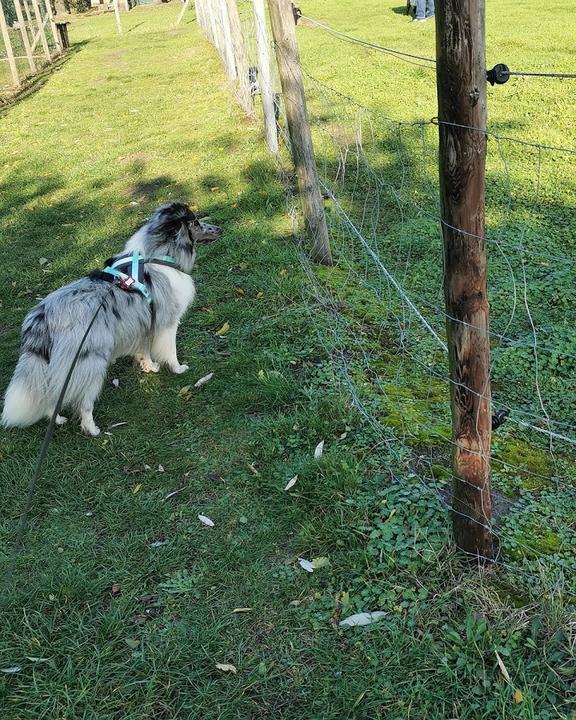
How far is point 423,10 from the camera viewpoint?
14.4 meters

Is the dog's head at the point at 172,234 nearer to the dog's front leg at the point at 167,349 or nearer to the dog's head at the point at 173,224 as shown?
the dog's head at the point at 173,224

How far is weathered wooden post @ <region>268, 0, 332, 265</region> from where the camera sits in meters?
4.71

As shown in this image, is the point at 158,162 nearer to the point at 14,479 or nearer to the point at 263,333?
the point at 263,333

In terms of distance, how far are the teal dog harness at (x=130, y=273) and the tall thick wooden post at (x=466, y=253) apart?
7.27 feet

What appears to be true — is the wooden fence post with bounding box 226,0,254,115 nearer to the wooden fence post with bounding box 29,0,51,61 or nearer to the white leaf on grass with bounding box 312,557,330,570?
the white leaf on grass with bounding box 312,557,330,570

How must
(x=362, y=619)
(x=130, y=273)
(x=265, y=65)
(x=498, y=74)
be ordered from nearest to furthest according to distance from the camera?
(x=498, y=74)
(x=362, y=619)
(x=130, y=273)
(x=265, y=65)

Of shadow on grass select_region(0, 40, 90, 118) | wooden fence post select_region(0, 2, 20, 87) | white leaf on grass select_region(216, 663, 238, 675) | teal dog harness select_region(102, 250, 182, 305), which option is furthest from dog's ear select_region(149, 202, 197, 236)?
wooden fence post select_region(0, 2, 20, 87)

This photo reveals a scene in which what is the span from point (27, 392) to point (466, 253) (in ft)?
8.56

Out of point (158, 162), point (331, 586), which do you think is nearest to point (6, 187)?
point (158, 162)

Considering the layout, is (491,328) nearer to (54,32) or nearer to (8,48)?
(8,48)

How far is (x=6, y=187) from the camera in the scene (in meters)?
8.24

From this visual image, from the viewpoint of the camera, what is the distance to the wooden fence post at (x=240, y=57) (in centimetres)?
891

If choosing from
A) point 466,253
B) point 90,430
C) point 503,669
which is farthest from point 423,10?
point 503,669

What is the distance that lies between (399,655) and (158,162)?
754 centimetres
